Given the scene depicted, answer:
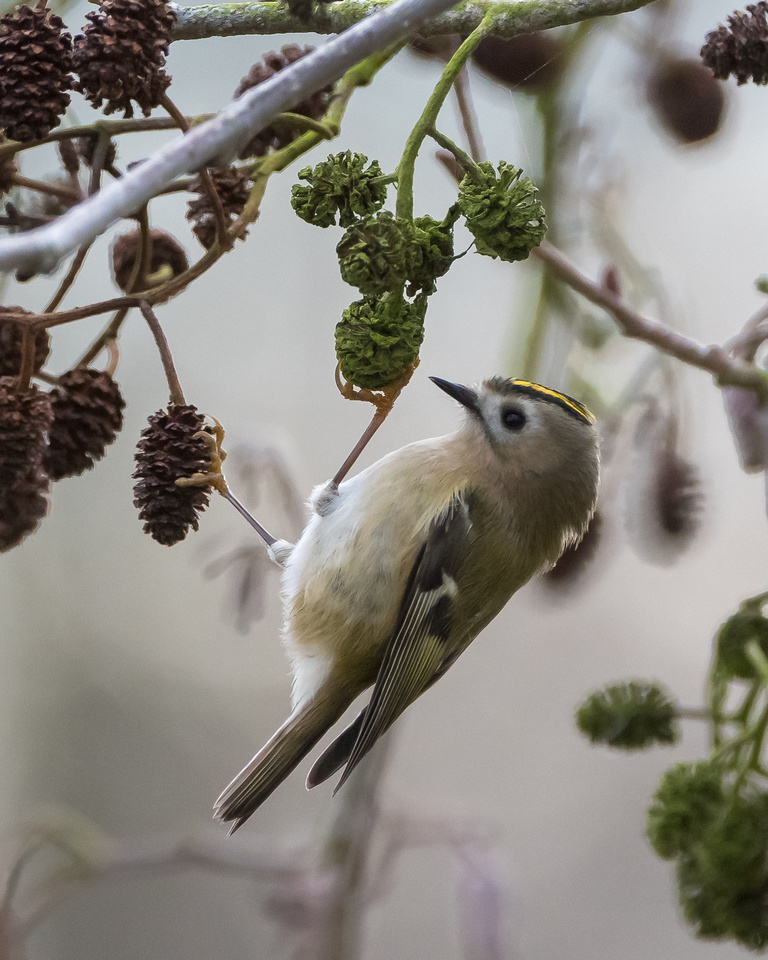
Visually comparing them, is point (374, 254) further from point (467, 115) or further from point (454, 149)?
point (467, 115)

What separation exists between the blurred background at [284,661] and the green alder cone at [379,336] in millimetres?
451

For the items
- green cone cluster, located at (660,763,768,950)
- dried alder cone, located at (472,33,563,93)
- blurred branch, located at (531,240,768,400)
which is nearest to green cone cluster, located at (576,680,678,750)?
green cone cluster, located at (660,763,768,950)

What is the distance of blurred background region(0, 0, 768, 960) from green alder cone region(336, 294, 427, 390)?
1.48 feet

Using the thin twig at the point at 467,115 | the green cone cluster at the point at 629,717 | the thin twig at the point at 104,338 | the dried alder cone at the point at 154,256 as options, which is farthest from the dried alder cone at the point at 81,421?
the green cone cluster at the point at 629,717

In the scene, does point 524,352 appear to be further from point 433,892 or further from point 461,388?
point 433,892

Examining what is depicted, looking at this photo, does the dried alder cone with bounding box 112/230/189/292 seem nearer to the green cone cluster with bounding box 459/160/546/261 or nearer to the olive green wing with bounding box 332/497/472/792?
the green cone cluster with bounding box 459/160/546/261

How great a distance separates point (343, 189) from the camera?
439mm

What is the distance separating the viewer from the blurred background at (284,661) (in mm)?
1028

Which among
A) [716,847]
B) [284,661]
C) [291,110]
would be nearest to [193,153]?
[291,110]

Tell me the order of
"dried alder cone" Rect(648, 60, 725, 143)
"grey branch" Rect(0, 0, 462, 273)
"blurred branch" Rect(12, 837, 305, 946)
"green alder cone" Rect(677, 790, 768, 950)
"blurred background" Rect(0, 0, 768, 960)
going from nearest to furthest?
"grey branch" Rect(0, 0, 462, 273)
"green alder cone" Rect(677, 790, 768, 950)
"dried alder cone" Rect(648, 60, 725, 143)
"blurred branch" Rect(12, 837, 305, 946)
"blurred background" Rect(0, 0, 768, 960)

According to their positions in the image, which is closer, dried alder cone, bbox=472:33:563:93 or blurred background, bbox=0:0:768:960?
dried alder cone, bbox=472:33:563:93

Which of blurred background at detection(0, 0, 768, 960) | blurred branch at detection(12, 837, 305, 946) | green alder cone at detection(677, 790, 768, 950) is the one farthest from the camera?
blurred background at detection(0, 0, 768, 960)

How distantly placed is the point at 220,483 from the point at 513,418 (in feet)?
1.08

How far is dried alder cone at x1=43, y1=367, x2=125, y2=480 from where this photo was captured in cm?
54
